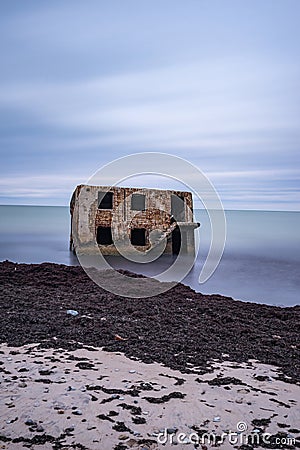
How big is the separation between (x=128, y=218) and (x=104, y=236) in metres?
1.71

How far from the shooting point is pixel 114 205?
15734 millimetres

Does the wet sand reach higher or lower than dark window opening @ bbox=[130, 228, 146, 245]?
lower

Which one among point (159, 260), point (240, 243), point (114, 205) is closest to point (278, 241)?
point (240, 243)

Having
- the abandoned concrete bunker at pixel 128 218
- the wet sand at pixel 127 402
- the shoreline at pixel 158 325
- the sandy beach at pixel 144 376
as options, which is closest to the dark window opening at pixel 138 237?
the abandoned concrete bunker at pixel 128 218

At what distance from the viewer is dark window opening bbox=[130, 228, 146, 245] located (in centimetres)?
1673

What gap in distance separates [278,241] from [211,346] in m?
21.9

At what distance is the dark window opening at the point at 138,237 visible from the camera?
54.9 ft

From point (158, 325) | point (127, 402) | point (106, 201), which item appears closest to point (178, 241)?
point (106, 201)

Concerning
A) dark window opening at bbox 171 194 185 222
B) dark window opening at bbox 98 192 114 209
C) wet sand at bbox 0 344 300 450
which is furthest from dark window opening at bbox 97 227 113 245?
wet sand at bbox 0 344 300 450

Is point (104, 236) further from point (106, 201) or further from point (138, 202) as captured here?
point (138, 202)

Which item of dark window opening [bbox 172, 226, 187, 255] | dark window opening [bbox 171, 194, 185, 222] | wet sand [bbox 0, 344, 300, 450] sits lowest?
wet sand [bbox 0, 344, 300, 450]

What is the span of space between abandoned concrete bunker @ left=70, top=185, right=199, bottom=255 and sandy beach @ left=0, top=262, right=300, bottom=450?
26.0ft

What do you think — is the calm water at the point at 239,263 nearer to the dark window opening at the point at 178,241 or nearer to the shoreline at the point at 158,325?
the dark window opening at the point at 178,241

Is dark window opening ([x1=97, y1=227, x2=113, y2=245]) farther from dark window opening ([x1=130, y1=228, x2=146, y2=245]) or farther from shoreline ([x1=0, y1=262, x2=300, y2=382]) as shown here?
shoreline ([x1=0, y1=262, x2=300, y2=382])
